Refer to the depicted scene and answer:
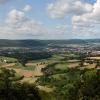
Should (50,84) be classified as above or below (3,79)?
below

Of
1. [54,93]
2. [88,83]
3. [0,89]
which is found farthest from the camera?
[54,93]

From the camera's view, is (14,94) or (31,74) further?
(31,74)

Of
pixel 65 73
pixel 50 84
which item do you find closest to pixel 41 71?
pixel 65 73

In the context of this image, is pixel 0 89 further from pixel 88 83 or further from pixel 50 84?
pixel 50 84

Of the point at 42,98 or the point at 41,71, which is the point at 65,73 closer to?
the point at 41,71

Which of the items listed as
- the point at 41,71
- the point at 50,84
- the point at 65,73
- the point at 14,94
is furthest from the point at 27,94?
the point at 41,71

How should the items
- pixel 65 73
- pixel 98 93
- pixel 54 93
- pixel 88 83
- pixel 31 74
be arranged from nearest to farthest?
pixel 98 93 < pixel 88 83 < pixel 54 93 < pixel 65 73 < pixel 31 74

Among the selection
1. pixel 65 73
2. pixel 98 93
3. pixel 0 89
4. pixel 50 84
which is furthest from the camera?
pixel 65 73

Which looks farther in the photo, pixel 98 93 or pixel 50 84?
pixel 50 84

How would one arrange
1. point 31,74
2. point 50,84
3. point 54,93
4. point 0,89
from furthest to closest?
point 31,74 < point 50,84 < point 54,93 < point 0,89
